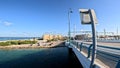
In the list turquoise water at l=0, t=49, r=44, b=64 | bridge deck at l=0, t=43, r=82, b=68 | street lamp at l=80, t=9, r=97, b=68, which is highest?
street lamp at l=80, t=9, r=97, b=68

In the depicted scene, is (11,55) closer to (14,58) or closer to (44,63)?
(14,58)

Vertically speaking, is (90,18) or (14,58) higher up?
(90,18)

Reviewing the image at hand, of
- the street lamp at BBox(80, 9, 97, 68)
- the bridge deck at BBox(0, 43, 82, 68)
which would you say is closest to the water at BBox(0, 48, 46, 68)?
the bridge deck at BBox(0, 43, 82, 68)

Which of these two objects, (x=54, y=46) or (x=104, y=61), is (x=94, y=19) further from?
(x=54, y=46)

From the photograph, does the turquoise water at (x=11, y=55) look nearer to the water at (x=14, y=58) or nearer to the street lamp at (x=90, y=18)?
the water at (x=14, y=58)

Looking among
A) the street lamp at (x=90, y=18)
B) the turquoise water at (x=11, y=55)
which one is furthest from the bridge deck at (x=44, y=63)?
the street lamp at (x=90, y=18)

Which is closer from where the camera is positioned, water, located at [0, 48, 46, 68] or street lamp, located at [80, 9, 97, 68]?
street lamp, located at [80, 9, 97, 68]

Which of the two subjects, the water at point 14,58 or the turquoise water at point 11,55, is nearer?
the water at point 14,58

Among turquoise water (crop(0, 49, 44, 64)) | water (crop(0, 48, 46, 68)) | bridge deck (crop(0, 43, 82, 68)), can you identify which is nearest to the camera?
bridge deck (crop(0, 43, 82, 68))

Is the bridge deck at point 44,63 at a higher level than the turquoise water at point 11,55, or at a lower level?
higher

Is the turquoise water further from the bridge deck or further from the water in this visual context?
the bridge deck

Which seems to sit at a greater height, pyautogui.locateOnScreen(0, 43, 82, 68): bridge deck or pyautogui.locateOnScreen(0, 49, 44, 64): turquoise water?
pyautogui.locateOnScreen(0, 43, 82, 68): bridge deck

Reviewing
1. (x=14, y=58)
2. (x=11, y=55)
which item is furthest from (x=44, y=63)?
(x=11, y=55)

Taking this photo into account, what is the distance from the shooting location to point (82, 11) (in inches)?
272
